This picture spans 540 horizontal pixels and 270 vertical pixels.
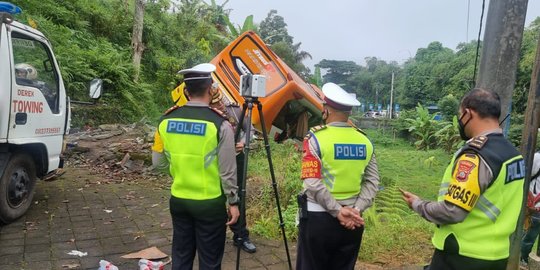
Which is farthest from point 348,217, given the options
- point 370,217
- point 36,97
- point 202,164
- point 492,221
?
point 36,97

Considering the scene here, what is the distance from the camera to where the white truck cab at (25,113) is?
4.27m

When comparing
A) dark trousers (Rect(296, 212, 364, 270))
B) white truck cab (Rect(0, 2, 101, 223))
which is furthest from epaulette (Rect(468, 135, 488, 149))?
white truck cab (Rect(0, 2, 101, 223))

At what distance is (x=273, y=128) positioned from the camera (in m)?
8.82

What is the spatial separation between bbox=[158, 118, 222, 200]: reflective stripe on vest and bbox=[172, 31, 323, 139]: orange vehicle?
15.2 ft

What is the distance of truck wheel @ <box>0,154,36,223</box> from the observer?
456cm

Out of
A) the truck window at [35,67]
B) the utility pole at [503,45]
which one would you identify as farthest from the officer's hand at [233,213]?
the truck window at [35,67]

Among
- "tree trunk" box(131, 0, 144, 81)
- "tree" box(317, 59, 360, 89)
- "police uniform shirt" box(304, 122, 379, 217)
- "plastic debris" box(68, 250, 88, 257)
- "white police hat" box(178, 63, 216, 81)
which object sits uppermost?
"tree" box(317, 59, 360, 89)

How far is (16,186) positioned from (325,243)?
3.77 metres

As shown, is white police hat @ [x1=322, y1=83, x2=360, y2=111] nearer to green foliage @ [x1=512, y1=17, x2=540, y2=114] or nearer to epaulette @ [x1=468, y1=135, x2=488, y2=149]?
epaulette @ [x1=468, y1=135, x2=488, y2=149]

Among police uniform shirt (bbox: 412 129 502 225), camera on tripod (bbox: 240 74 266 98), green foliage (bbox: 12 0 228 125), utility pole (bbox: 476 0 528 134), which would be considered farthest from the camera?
green foliage (bbox: 12 0 228 125)

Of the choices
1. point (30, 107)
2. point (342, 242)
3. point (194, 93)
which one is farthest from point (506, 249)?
point (30, 107)

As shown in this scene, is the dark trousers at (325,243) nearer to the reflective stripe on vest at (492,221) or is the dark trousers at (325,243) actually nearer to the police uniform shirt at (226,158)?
the police uniform shirt at (226,158)

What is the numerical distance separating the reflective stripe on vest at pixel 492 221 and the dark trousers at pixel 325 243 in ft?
2.29

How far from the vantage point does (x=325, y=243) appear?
2.72m
